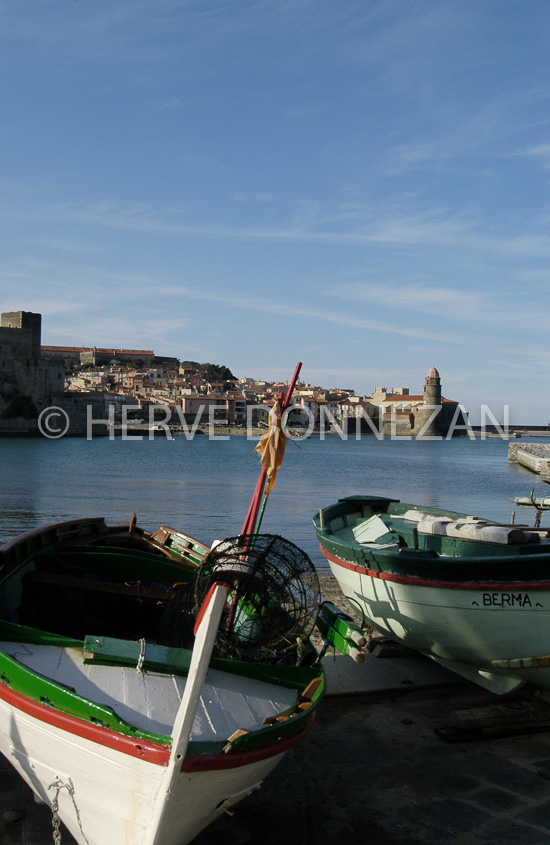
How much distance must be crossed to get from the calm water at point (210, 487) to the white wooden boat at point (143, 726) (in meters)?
11.5

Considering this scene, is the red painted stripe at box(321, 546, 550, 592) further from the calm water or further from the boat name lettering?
the calm water

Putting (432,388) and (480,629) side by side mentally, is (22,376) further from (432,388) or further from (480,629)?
(480,629)

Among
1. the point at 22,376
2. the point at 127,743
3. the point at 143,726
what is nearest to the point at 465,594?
the point at 143,726

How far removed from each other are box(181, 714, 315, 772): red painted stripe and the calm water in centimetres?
1186

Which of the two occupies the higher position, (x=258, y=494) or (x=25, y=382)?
(x=25, y=382)

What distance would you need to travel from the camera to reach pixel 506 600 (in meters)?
6.23

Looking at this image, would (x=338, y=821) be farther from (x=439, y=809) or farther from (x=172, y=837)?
(x=172, y=837)

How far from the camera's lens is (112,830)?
12.7ft

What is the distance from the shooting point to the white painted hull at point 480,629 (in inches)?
244

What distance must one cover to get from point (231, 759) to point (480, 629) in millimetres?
3307

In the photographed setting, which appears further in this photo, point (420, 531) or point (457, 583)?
point (420, 531)

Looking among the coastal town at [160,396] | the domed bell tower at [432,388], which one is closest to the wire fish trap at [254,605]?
the coastal town at [160,396]

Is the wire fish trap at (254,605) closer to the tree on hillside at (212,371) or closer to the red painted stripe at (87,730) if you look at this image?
the red painted stripe at (87,730)

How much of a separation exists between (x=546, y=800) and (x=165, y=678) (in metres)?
2.77
